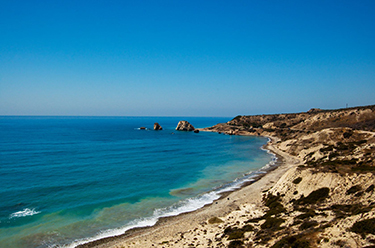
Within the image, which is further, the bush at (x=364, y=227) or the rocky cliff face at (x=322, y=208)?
the rocky cliff face at (x=322, y=208)

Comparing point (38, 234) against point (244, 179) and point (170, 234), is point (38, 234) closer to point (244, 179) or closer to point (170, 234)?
point (170, 234)

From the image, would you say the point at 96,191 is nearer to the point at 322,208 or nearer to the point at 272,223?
the point at 272,223

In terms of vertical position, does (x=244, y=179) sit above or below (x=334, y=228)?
below

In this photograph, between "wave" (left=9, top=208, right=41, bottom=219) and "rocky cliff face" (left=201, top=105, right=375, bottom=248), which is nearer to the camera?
"rocky cliff face" (left=201, top=105, right=375, bottom=248)

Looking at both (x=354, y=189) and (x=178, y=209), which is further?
(x=178, y=209)

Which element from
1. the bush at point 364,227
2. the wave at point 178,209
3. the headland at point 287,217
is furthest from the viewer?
the wave at point 178,209

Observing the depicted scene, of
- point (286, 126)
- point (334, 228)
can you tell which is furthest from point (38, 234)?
point (286, 126)

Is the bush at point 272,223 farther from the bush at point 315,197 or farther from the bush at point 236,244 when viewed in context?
the bush at point 315,197

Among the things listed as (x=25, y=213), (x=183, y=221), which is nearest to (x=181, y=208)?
(x=183, y=221)

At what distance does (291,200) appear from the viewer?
2923 cm

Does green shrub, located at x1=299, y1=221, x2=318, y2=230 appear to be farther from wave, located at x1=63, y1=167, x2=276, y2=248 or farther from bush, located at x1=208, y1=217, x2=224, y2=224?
wave, located at x1=63, y1=167, x2=276, y2=248

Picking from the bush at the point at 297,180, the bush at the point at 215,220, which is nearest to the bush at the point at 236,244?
the bush at the point at 215,220

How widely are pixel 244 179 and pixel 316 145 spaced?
Answer: 114 ft

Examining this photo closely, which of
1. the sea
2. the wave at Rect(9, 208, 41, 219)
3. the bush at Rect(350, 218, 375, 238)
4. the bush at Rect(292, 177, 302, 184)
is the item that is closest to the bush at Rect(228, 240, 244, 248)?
the bush at Rect(350, 218, 375, 238)
